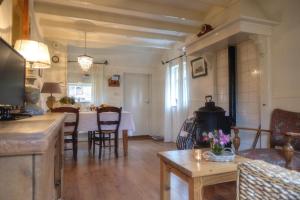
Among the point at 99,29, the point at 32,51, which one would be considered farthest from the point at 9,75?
the point at 99,29

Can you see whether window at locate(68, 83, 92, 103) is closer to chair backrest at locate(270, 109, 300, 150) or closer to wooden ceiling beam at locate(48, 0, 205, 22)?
wooden ceiling beam at locate(48, 0, 205, 22)

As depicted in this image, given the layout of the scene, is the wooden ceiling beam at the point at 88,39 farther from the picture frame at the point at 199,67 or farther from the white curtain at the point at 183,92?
the picture frame at the point at 199,67

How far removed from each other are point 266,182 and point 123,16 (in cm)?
349

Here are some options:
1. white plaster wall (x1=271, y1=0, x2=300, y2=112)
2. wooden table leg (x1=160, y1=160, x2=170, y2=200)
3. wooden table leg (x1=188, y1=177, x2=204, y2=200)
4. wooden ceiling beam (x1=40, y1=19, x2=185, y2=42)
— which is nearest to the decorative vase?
wooden table leg (x1=188, y1=177, x2=204, y2=200)

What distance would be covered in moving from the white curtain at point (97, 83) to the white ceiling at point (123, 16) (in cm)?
113

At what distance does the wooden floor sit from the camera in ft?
7.07

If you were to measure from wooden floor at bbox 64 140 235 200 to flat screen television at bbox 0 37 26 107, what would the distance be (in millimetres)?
1318

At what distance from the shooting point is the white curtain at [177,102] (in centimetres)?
474

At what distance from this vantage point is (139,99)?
20.8 feet

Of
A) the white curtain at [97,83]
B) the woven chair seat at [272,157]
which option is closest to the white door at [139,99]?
the white curtain at [97,83]

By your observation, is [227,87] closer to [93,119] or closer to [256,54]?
[256,54]

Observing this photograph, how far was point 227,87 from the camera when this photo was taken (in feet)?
11.4

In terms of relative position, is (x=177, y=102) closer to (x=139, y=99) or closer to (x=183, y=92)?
(x=183, y=92)

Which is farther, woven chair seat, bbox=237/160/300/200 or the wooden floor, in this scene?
the wooden floor
